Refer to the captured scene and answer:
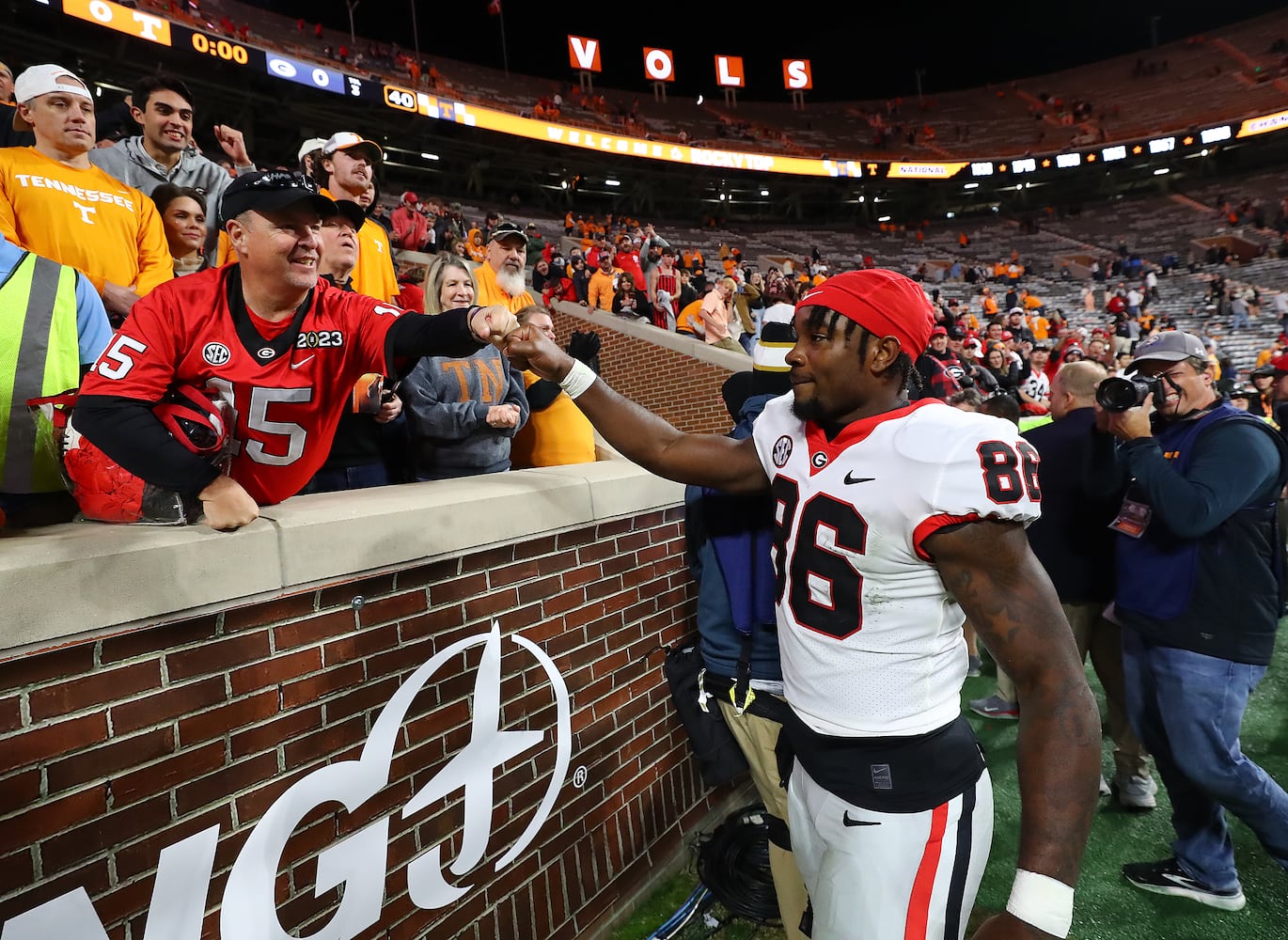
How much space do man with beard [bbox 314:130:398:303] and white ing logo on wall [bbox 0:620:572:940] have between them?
2.21m

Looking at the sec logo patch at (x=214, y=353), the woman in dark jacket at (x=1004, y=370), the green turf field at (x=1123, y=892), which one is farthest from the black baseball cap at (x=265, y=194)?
the woman in dark jacket at (x=1004, y=370)

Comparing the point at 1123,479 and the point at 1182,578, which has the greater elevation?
the point at 1123,479

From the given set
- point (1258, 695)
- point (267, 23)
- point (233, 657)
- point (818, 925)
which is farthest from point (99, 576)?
point (267, 23)

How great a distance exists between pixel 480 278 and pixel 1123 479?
12.3 feet

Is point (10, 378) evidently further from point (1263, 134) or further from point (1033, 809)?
point (1263, 134)

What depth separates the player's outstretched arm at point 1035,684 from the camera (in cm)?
134

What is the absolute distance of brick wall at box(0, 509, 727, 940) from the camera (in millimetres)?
1378

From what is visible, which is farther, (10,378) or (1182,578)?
(1182,578)

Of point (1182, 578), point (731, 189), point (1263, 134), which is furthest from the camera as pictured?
point (731, 189)

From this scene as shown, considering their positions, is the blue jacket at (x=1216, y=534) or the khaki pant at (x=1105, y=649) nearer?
the blue jacket at (x=1216, y=534)

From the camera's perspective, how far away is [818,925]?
5.67 feet

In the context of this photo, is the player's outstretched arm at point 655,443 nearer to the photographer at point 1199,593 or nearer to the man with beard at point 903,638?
the man with beard at point 903,638

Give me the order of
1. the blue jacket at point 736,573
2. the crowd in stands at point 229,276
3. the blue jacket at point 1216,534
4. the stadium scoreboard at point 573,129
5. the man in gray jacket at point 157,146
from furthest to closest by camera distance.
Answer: the stadium scoreboard at point 573,129, the man in gray jacket at point 157,146, the blue jacket at point 1216,534, the blue jacket at point 736,573, the crowd in stands at point 229,276

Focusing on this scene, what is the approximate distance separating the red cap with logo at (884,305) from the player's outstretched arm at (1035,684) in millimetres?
516
